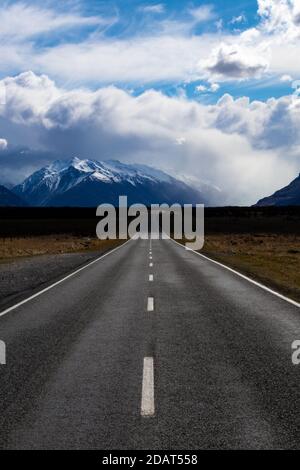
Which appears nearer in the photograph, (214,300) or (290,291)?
(214,300)

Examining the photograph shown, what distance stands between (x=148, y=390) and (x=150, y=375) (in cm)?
70

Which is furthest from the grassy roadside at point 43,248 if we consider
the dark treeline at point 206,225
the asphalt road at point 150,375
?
the dark treeline at point 206,225

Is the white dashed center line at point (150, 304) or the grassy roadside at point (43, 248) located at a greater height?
the white dashed center line at point (150, 304)

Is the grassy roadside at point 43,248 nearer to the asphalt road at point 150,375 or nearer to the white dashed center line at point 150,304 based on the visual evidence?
the white dashed center line at point 150,304

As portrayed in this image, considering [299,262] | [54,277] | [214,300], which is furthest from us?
[299,262]

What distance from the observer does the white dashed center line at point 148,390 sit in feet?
19.5

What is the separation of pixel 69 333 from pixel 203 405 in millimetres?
4809

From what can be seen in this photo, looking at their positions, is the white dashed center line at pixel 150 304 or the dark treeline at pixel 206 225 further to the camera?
the dark treeline at pixel 206 225

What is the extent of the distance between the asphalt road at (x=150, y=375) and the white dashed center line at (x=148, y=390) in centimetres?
1

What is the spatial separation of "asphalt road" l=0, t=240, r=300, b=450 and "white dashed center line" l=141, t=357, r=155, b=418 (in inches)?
0.5

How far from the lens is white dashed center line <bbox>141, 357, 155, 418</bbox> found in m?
5.94

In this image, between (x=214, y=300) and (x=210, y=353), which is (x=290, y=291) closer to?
(x=214, y=300)
